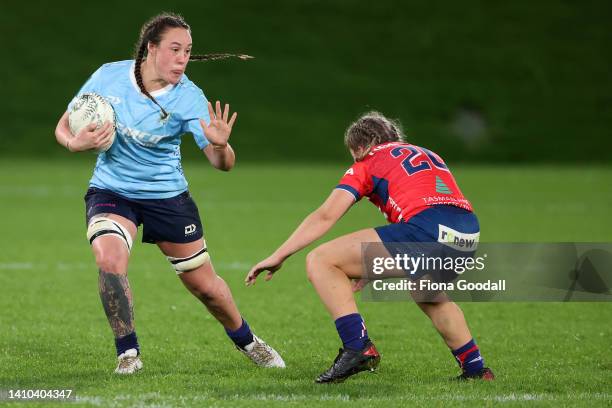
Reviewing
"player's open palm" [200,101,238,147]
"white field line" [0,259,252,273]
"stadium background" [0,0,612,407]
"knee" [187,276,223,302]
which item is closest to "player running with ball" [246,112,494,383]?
"stadium background" [0,0,612,407]

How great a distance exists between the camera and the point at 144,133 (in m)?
6.55

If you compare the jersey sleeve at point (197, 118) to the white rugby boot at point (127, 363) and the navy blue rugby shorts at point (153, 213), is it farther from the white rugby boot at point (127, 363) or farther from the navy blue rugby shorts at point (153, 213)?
the white rugby boot at point (127, 363)

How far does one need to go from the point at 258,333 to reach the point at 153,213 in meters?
2.10

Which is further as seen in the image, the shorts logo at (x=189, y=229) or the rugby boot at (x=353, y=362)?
the shorts logo at (x=189, y=229)

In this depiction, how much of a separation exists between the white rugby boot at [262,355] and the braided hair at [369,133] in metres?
1.46

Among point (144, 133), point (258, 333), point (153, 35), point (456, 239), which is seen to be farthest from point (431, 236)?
point (258, 333)

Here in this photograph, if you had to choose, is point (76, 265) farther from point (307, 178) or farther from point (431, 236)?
point (307, 178)

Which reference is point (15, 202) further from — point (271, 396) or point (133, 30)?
point (133, 30)

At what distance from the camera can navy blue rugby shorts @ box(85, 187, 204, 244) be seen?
655cm

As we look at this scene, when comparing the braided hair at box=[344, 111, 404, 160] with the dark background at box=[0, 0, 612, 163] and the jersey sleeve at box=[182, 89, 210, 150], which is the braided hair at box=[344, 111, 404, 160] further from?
the dark background at box=[0, 0, 612, 163]

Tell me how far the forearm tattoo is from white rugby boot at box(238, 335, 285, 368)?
90cm

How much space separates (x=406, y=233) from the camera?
6.03m

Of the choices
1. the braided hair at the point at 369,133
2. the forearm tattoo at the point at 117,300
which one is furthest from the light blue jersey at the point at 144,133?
the braided hair at the point at 369,133

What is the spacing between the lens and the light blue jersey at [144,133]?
6.55 meters
